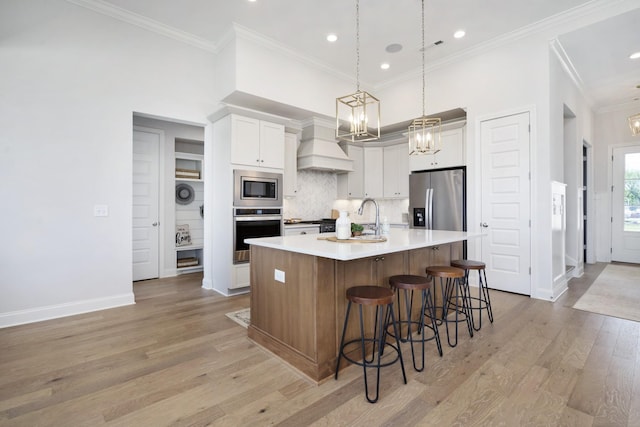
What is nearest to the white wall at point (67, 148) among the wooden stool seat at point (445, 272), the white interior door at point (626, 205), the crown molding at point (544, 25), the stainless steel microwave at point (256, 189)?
the stainless steel microwave at point (256, 189)

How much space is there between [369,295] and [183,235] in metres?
4.65

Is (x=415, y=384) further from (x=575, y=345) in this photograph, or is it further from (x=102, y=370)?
(x=102, y=370)

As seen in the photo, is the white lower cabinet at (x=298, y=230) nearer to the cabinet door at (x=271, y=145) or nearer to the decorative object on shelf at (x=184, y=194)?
the cabinet door at (x=271, y=145)

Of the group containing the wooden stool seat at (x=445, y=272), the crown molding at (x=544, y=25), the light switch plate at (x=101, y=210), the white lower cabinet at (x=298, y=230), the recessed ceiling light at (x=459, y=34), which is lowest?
the wooden stool seat at (x=445, y=272)

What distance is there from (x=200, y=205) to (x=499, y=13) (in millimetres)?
5435

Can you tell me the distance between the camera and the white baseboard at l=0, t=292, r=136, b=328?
3.10 meters

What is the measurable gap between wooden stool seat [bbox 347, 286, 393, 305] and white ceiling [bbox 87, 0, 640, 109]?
10.5 ft

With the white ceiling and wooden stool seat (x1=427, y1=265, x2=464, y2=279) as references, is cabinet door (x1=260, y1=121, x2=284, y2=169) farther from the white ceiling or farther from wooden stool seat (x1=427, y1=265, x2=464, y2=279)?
wooden stool seat (x1=427, y1=265, x2=464, y2=279)

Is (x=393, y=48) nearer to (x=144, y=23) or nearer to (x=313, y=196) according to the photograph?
(x=313, y=196)

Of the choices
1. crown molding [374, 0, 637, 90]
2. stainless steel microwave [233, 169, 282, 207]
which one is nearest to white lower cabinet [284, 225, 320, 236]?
stainless steel microwave [233, 169, 282, 207]

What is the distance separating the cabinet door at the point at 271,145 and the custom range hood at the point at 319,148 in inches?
28.0

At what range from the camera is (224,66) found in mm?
4305

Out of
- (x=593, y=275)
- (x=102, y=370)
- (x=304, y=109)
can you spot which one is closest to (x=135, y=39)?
(x=304, y=109)

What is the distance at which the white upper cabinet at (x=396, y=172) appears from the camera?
582 cm
